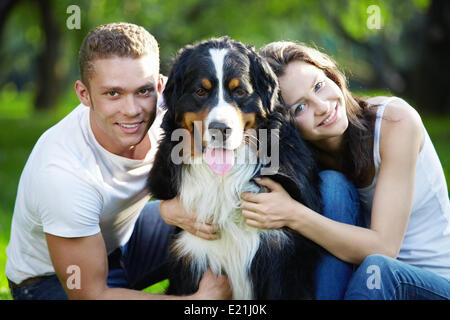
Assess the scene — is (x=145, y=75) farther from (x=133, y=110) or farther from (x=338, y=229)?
(x=338, y=229)

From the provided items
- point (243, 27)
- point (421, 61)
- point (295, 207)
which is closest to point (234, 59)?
point (295, 207)

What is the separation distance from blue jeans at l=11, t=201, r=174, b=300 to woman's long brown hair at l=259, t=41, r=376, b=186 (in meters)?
1.18

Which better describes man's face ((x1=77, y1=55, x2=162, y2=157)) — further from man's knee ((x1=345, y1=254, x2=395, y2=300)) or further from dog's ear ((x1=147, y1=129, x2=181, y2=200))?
man's knee ((x1=345, y1=254, x2=395, y2=300))

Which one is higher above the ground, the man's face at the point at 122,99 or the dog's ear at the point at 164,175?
the man's face at the point at 122,99

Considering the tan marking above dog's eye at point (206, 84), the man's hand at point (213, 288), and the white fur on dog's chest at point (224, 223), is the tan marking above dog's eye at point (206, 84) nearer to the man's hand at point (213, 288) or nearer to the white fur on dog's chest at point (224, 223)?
the white fur on dog's chest at point (224, 223)

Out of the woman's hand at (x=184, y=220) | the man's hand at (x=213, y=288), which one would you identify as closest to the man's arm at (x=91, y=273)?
the man's hand at (x=213, y=288)

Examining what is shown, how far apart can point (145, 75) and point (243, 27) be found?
38.6 feet

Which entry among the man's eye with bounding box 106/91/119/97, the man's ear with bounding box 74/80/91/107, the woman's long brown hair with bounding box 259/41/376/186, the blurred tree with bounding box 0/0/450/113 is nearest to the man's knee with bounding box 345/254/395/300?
the woman's long brown hair with bounding box 259/41/376/186

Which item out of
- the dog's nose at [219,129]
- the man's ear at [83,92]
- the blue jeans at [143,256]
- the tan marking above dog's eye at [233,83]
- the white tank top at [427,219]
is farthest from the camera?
the blue jeans at [143,256]

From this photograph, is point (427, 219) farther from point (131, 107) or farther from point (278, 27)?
point (278, 27)

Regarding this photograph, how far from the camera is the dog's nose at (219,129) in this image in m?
2.47

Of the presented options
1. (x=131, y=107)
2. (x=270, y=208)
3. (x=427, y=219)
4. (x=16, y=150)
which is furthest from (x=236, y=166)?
(x=16, y=150)

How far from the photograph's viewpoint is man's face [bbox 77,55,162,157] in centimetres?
278

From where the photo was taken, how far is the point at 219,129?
2.48 meters
